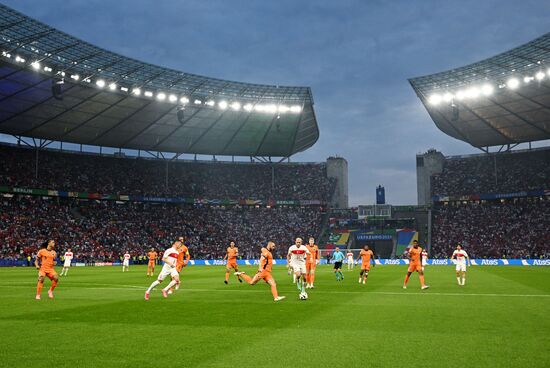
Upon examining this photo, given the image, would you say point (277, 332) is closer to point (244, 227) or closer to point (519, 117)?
→ point (519, 117)

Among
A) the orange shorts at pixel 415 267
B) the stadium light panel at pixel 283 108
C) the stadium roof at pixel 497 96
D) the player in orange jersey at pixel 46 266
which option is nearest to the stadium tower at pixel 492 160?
the stadium roof at pixel 497 96

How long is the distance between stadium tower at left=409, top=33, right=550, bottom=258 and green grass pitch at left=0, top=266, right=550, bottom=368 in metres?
43.0

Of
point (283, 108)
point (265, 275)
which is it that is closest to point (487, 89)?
point (283, 108)

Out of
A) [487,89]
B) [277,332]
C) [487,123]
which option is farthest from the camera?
[487,123]

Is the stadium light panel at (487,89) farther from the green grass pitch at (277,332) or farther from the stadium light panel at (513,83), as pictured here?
the green grass pitch at (277,332)

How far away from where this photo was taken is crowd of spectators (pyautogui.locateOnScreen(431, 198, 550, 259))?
6494cm

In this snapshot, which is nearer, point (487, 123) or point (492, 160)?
point (487, 123)

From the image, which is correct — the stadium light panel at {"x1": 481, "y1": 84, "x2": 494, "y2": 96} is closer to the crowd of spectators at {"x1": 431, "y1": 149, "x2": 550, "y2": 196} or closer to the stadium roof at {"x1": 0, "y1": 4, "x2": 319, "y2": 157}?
the stadium roof at {"x1": 0, "y1": 4, "x2": 319, "y2": 157}

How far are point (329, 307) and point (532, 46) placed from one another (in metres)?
45.2

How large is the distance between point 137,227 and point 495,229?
52219mm

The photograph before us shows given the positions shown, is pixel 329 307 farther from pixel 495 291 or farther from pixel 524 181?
pixel 524 181

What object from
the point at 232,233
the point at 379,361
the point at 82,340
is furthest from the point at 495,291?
the point at 232,233

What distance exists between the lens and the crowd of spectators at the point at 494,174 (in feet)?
241

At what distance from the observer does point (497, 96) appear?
2340 inches
